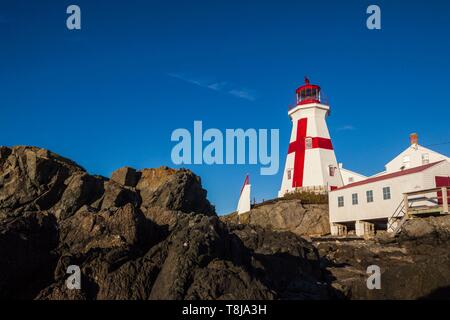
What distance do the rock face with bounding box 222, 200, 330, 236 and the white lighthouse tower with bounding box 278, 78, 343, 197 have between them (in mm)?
4054

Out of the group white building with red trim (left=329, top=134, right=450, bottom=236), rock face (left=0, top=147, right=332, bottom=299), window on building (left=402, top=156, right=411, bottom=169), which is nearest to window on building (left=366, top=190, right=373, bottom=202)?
white building with red trim (left=329, top=134, right=450, bottom=236)

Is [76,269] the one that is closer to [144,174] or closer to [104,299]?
[104,299]

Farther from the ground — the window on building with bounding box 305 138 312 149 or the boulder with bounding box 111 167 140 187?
the window on building with bounding box 305 138 312 149

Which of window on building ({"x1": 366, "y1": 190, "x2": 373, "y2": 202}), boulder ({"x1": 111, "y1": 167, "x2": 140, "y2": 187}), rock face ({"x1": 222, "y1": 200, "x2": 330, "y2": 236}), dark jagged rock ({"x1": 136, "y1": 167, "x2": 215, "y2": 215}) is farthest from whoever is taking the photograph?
boulder ({"x1": 111, "y1": 167, "x2": 140, "y2": 187})

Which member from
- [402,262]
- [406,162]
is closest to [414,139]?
[406,162]

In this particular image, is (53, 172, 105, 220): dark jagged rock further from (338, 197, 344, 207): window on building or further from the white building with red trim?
the white building with red trim

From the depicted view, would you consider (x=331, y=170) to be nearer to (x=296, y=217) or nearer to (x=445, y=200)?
(x=296, y=217)

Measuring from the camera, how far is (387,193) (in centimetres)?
3117

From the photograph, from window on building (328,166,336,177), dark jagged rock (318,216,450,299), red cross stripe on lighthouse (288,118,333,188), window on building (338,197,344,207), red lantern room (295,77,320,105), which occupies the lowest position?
dark jagged rock (318,216,450,299)

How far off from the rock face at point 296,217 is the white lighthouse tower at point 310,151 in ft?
13.3

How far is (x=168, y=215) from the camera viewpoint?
836 inches

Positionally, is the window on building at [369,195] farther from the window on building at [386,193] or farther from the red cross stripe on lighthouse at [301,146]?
the red cross stripe on lighthouse at [301,146]

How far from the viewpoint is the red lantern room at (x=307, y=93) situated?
47.0m

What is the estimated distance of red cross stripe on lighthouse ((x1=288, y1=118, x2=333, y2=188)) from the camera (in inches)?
1745
